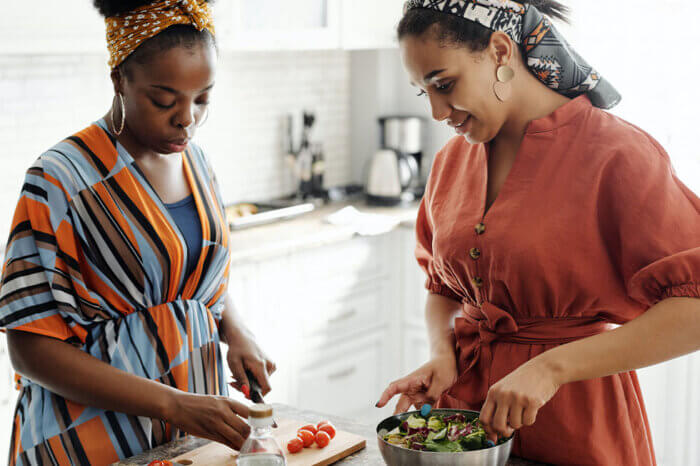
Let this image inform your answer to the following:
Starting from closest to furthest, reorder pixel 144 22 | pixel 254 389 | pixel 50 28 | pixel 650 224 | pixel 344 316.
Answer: pixel 650 224 → pixel 144 22 → pixel 254 389 → pixel 50 28 → pixel 344 316

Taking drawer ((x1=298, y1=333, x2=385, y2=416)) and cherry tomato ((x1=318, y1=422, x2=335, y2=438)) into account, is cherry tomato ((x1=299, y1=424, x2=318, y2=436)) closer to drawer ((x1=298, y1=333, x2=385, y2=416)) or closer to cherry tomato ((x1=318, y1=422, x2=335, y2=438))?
cherry tomato ((x1=318, y1=422, x2=335, y2=438))

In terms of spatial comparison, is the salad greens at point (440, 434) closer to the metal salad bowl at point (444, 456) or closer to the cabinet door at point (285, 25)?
the metal salad bowl at point (444, 456)

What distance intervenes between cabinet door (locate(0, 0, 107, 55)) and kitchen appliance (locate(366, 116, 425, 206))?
1.61 m

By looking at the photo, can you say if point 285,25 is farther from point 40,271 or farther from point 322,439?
point 322,439

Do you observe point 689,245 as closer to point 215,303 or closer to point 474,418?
point 474,418

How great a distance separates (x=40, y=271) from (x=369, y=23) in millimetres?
2745

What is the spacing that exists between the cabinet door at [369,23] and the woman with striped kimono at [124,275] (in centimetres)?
221

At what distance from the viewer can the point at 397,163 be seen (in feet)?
12.9

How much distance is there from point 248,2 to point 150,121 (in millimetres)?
1831

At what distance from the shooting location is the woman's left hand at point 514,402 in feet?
4.00

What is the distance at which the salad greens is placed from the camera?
1206 mm

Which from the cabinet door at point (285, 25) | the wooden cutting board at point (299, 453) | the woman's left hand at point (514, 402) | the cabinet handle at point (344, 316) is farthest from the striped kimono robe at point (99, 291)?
the cabinet handle at point (344, 316)

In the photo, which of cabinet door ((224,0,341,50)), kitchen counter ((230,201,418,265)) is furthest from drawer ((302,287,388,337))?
cabinet door ((224,0,341,50))

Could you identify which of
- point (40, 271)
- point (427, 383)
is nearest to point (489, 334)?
point (427, 383)
